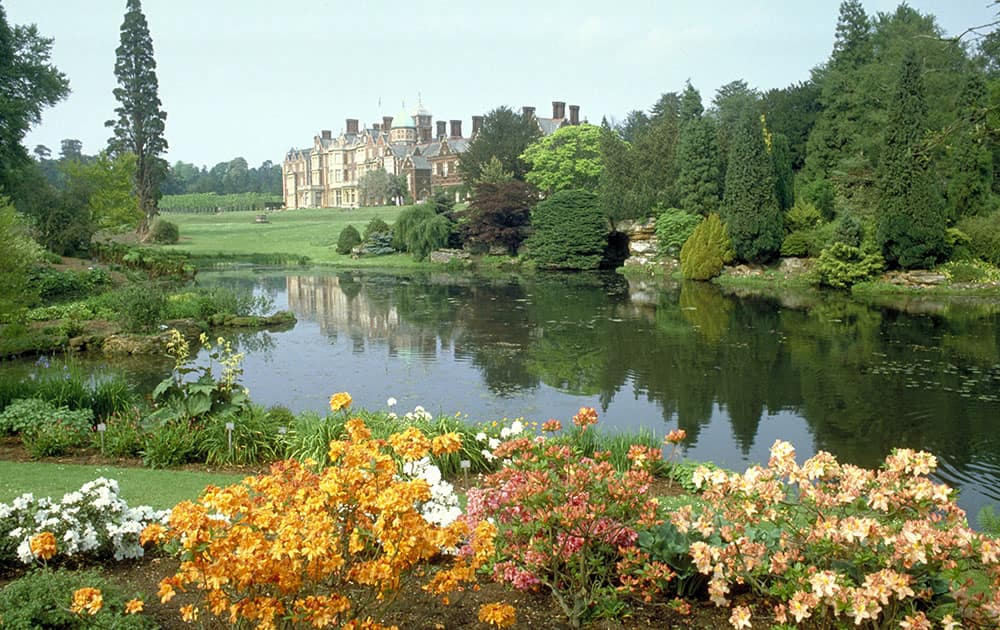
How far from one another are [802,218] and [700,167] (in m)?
5.16

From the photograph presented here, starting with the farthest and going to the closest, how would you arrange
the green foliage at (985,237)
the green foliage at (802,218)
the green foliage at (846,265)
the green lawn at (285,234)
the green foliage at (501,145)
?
the green foliage at (501,145)
the green lawn at (285,234)
the green foliage at (802,218)
the green foliage at (846,265)
the green foliage at (985,237)

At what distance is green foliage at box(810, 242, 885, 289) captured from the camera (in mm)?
27516

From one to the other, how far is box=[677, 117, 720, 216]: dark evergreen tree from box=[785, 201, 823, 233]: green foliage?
11.2ft

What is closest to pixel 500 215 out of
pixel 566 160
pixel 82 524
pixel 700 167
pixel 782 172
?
pixel 566 160

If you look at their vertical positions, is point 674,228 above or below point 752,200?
below

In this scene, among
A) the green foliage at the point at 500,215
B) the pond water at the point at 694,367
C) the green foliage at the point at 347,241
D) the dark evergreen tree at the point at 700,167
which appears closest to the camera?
the pond water at the point at 694,367

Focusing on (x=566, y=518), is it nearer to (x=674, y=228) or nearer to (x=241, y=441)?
(x=241, y=441)

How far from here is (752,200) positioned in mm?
30969

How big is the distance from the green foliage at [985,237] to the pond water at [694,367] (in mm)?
4877

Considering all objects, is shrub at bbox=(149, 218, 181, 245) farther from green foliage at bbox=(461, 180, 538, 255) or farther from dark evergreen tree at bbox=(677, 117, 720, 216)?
dark evergreen tree at bbox=(677, 117, 720, 216)

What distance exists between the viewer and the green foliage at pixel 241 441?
26.0ft

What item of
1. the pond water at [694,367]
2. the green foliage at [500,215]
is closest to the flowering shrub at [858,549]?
the pond water at [694,367]

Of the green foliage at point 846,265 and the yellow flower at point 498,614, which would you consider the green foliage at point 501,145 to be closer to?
the green foliage at point 846,265

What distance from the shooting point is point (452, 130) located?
75000mm
